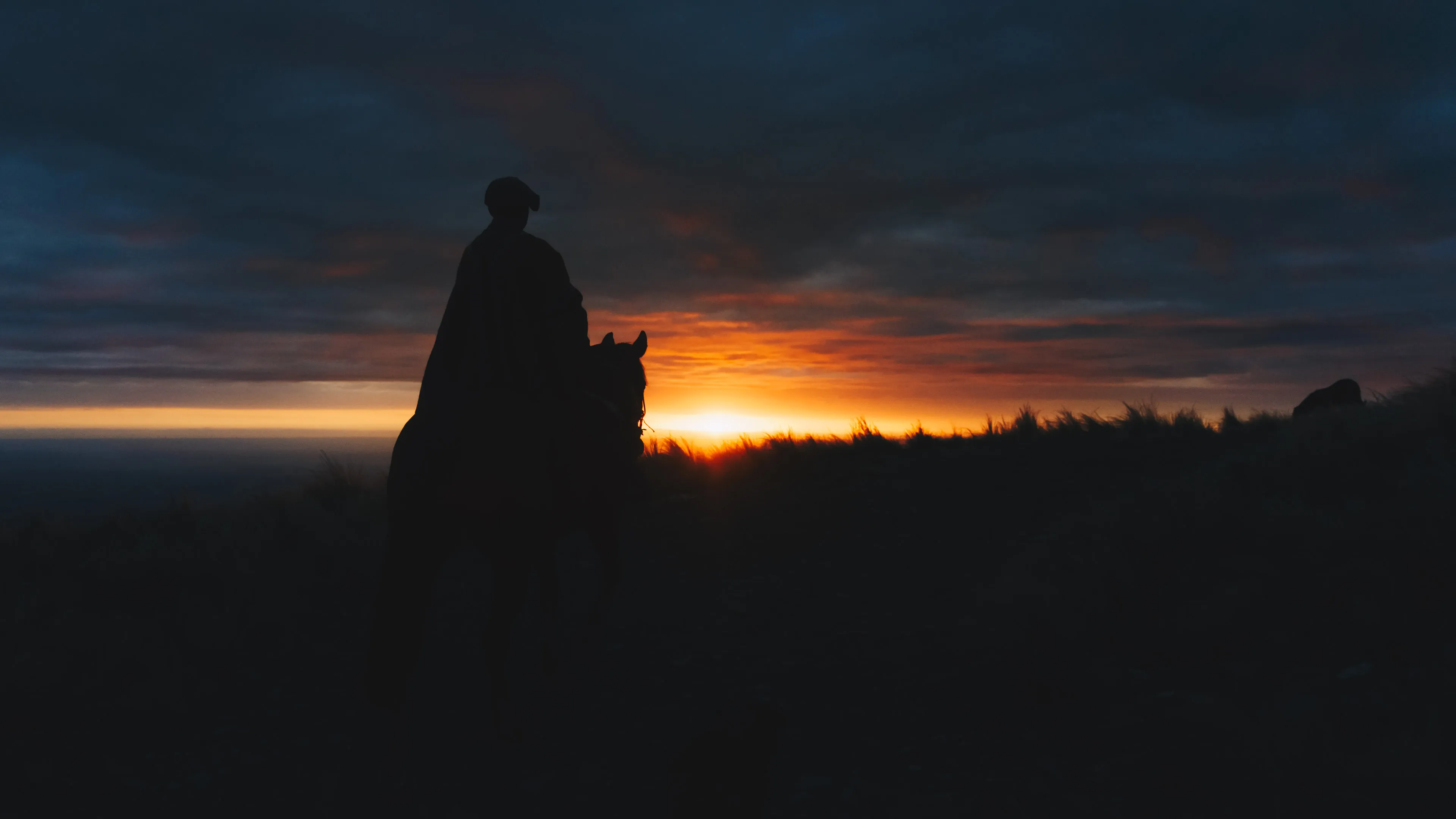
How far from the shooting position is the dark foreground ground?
13.2 feet

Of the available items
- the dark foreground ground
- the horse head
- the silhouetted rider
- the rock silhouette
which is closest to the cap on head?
the silhouetted rider

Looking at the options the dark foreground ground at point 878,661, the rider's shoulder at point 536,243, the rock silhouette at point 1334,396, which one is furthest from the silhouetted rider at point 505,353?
the rock silhouette at point 1334,396

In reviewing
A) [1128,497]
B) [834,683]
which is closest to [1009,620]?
[834,683]

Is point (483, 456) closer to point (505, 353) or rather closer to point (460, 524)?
point (460, 524)

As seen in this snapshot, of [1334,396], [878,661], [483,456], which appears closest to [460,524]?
[483,456]

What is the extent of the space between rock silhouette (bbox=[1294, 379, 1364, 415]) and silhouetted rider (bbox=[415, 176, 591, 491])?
53.0 ft

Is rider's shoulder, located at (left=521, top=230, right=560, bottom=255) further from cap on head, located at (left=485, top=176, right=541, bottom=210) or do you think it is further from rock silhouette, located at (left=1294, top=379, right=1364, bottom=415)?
rock silhouette, located at (left=1294, top=379, right=1364, bottom=415)

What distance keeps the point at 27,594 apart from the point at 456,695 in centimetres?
460

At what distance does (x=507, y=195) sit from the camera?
562 centimetres

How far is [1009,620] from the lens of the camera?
6113 millimetres

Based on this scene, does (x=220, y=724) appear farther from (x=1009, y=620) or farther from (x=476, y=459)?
(x=1009, y=620)

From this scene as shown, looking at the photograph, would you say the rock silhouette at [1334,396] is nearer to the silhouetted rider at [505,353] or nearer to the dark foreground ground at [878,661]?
the dark foreground ground at [878,661]

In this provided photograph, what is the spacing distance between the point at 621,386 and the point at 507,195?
5.52ft

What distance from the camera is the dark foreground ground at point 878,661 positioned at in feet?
13.2
